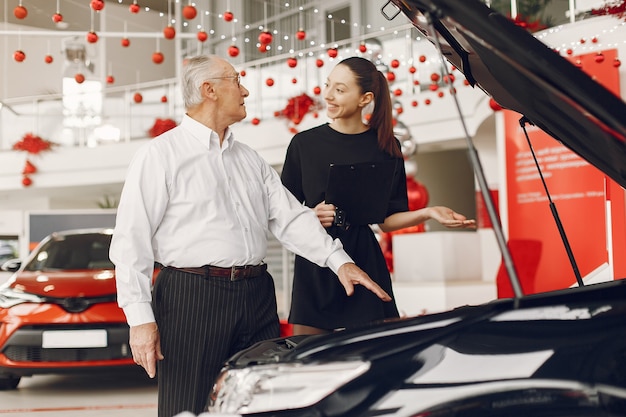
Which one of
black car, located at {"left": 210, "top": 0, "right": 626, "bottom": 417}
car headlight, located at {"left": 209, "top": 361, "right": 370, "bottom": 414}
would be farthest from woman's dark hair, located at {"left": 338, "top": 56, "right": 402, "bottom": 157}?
car headlight, located at {"left": 209, "top": 361, "right": 370, "bottom": 414}

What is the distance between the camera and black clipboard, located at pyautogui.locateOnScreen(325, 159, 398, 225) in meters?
2.51

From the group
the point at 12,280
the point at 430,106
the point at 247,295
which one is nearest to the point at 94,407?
the point at 12,280

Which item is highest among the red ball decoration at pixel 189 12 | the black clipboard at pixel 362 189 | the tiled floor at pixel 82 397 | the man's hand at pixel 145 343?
the red ball decoration at pixel 189 12

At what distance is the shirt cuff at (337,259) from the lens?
231 centimetres

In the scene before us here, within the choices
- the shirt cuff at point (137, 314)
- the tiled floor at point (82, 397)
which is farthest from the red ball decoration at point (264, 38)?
the shirt cuff at point (137, 314)

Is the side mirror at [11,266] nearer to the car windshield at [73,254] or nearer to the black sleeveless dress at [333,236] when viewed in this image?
the car windshield at [73,254]

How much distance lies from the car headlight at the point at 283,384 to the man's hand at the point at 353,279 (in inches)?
33.3

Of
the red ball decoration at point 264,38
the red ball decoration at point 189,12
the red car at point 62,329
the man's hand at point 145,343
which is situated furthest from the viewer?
the red ball decoration at point 264,38

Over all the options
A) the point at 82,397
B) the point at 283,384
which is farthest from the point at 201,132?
the point at 82,397

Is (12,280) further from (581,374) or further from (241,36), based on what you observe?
(241,36)

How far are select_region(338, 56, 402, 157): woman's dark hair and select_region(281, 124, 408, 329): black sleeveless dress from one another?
3 cm

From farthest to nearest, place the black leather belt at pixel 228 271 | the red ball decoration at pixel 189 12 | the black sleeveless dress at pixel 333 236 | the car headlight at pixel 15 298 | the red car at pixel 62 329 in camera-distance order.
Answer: the red ball decoration at pixel 189 12
the car headlight at pixel 15 298
the red car at pixel 62 329
the black sleeveless dress at pixel 333 236
the black leather belt at pixel 228 271

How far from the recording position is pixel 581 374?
1.21 metres

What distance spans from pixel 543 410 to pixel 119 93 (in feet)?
43.3
